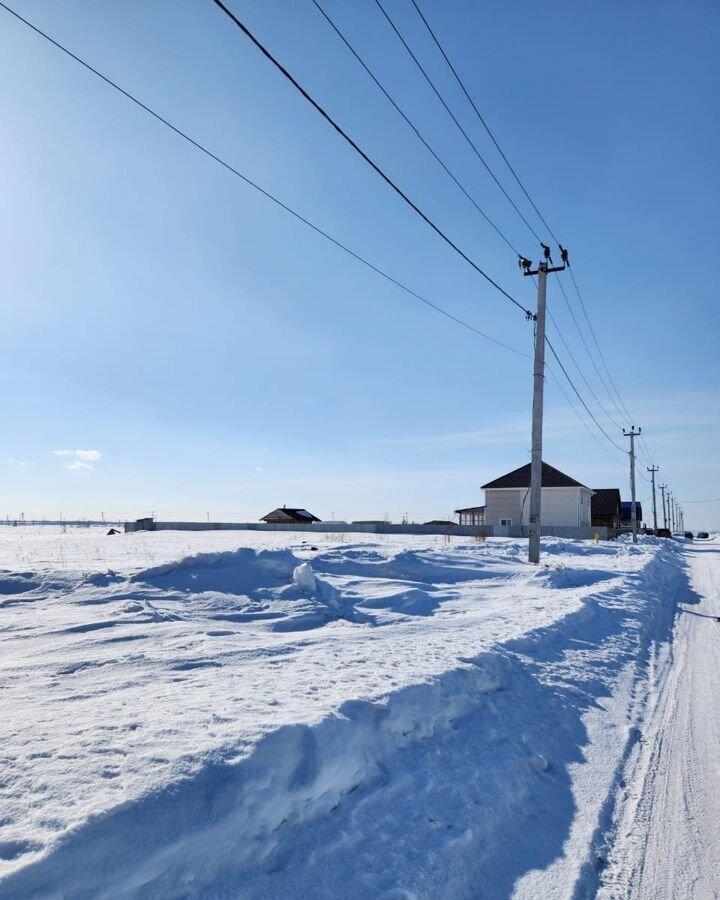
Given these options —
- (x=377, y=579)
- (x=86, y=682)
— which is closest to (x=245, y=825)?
(x=86, y=682)

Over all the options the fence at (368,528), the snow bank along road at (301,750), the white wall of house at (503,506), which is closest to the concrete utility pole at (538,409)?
the snow bank along road at (301,750)

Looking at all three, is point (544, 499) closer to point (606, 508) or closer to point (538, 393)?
point (606, 508)

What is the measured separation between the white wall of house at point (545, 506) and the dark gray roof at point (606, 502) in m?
16.0

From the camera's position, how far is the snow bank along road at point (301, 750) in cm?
268

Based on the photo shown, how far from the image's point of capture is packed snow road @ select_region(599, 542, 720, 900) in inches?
120

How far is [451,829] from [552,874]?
1.84 feet

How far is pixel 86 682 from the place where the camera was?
15.2 feet

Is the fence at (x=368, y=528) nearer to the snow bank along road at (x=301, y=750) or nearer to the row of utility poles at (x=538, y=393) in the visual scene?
the row of utility poles at (x=538, y=393)

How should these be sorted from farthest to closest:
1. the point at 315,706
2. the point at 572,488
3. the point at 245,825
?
the point at 572,488
the point at 315,706
the point at 245,825

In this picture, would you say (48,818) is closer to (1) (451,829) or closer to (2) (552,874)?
(1) (451,829)

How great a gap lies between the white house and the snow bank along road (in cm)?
4054

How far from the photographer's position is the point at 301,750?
3426 mm

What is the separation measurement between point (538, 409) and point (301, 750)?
569 inches

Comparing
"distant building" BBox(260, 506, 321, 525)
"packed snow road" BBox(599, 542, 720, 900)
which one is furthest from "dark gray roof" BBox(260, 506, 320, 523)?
"packed snow road" BBox(599, 542, 720, 900)
